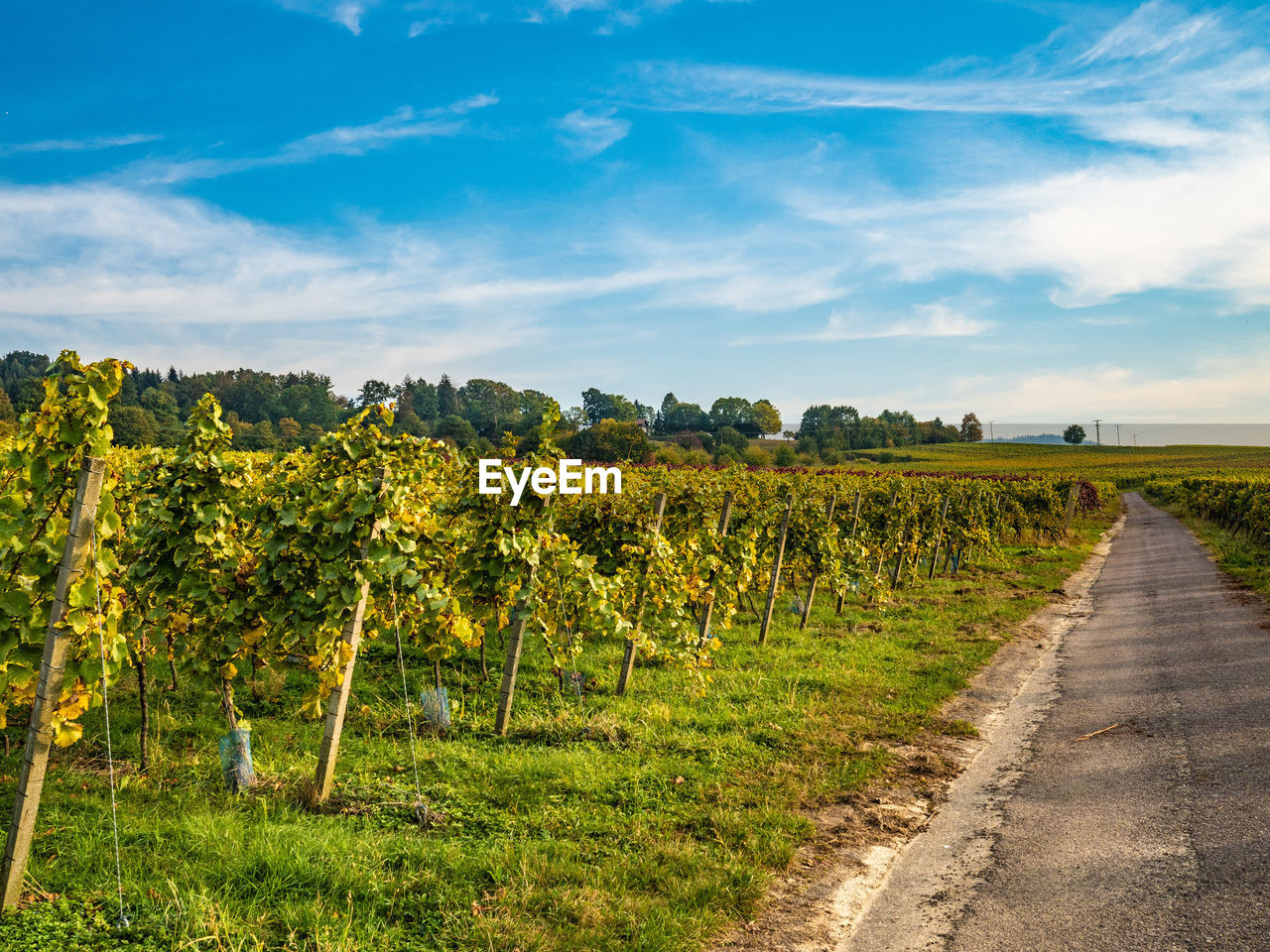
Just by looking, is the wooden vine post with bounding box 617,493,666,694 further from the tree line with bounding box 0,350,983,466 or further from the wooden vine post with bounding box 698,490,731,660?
the tree line with bounding box 0,350,983,466

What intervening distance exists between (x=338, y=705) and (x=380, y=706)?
2142mm

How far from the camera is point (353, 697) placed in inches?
266

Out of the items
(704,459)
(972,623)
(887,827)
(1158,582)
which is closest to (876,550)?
(972,623)

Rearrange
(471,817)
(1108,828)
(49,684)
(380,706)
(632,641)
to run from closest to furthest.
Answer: (49,684)
(471,817)
(1108,828)
(380,706)
(632,641)

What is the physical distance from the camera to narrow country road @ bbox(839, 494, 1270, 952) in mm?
3607

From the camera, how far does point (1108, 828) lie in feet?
15.4

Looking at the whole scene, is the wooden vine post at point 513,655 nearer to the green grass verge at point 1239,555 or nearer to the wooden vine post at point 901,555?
the wooden vine post at point 901,555

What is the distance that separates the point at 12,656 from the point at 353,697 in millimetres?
3397

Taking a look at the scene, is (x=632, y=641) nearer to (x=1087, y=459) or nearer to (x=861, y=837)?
(x=861, y=837)

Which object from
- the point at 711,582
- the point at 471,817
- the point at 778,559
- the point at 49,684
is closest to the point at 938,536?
the point at 778,559

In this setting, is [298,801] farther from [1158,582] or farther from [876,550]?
[1158,582]

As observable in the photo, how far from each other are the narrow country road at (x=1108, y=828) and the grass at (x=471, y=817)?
0.80 metres

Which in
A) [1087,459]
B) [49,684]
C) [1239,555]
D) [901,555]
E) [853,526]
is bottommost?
[1239,555]

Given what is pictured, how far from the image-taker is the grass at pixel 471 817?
3383mm
